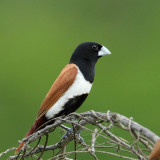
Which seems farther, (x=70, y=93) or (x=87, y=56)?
(x=87, y=56)

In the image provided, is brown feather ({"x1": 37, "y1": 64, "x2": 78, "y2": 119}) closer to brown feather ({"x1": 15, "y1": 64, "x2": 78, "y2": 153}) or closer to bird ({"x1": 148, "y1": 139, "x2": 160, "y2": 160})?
brown feather ({"x1": 15, "y1": 64, "x2": 78, "y2": 153})

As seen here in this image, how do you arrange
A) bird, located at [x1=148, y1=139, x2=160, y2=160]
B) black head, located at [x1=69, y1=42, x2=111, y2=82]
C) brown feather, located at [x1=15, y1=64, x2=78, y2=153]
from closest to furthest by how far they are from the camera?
bird, located at [x1=148, y1=139, x2=160, y2=160]
brown feather, located at [x1=15, y1=64, x2=78, y2=153]
black head, located at [x1=69, y1=42, x2=111, y2=82]

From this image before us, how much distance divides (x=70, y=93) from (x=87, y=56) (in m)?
0.26

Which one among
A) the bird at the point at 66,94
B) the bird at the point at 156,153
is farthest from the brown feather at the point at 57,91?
the bird at the point at 156,153

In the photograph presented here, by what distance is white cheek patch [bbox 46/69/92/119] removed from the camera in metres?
2.56

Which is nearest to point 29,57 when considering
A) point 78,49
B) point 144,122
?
point 144,122

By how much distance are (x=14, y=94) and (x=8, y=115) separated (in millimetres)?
598

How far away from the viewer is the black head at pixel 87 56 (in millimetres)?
2665

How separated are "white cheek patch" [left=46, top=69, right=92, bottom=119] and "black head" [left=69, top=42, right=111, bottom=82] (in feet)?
0.17

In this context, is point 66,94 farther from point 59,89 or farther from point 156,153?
point 156,153

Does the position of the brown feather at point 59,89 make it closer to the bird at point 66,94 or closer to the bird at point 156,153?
the bird at point 66,94

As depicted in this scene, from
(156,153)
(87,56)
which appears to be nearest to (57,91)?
(87,56)

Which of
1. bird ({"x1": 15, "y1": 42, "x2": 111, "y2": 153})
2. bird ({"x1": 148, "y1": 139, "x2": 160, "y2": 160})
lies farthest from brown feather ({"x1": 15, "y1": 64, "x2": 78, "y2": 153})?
bird ({"x1": 148, "y1": 139, "x2": 160, "y2": 160})

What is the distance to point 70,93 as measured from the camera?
258 centimetres
